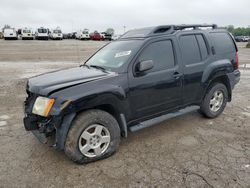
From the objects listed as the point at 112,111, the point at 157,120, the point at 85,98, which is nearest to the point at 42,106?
the point at 85,98

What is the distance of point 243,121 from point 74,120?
3678 millimetres

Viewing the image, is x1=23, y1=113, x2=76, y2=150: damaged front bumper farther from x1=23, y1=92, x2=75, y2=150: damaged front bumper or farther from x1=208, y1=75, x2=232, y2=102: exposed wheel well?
x1=208, y1=75, x2=232, y2=102: exposed wheel well

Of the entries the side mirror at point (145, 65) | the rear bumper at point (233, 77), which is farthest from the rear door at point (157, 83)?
the rear bumper at point (233, 77)

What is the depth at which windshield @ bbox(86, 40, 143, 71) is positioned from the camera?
3.68 metres

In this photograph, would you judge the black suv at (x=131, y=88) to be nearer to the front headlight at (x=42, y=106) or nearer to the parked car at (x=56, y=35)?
the front headlight at (x=42, y=106)

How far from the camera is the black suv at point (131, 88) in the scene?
3.06 m

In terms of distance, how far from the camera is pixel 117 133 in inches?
136

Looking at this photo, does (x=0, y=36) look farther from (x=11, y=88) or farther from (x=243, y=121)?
(x=243, y=121)

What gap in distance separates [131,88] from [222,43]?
2666 millimetres

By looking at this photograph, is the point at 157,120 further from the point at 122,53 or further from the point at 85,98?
the point at 85,98

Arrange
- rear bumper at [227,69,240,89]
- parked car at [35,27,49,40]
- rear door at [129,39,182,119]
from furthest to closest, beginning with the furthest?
parked car at [35,27,49,40]
rear bumper at [227,69,240,89]
rear door at [129,39,182,119]

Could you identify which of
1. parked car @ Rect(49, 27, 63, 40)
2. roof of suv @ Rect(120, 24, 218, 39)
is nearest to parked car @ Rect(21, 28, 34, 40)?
parked car @ Rect(49, 27, 63, 40)

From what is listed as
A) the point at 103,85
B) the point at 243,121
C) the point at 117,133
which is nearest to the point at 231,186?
the point at 117,133

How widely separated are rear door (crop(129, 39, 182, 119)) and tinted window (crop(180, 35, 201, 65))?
0.86 ft
